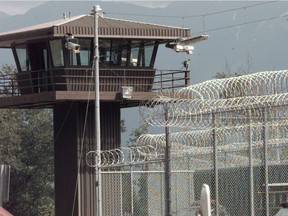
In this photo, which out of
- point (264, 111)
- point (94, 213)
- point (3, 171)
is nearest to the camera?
point (3, 171)

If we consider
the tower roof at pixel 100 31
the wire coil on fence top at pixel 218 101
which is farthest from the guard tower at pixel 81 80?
the wire coil on fence top at pixel 218 101

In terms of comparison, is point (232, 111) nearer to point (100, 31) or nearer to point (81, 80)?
point (100, 31)

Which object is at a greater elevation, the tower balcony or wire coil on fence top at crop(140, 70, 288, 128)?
the tower balcony

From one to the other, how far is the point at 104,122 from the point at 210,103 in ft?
Result: 54.3

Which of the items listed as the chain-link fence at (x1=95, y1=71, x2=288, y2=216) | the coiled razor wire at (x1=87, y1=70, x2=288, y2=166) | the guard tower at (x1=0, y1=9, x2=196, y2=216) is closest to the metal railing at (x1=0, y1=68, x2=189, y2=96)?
the guard tower at (x1=0, y1=9, x2=196, y2=216)

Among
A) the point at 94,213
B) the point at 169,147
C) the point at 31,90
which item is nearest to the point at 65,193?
the point at 94,213

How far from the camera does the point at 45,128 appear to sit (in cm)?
6419

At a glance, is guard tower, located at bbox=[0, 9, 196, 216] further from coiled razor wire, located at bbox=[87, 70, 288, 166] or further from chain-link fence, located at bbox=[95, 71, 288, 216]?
coiled razor wire, located at bbox=[87, 70, 288, 166]

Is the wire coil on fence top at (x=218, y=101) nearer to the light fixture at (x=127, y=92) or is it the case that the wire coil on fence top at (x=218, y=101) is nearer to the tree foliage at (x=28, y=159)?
the light fixture at (x=127, y=92)

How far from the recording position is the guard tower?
36.3m

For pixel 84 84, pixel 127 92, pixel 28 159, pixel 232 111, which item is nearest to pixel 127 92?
pixel 127 92

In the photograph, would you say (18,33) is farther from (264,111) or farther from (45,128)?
(45,128)

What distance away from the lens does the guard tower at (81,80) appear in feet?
119

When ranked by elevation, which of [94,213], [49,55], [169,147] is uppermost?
[49,55]
